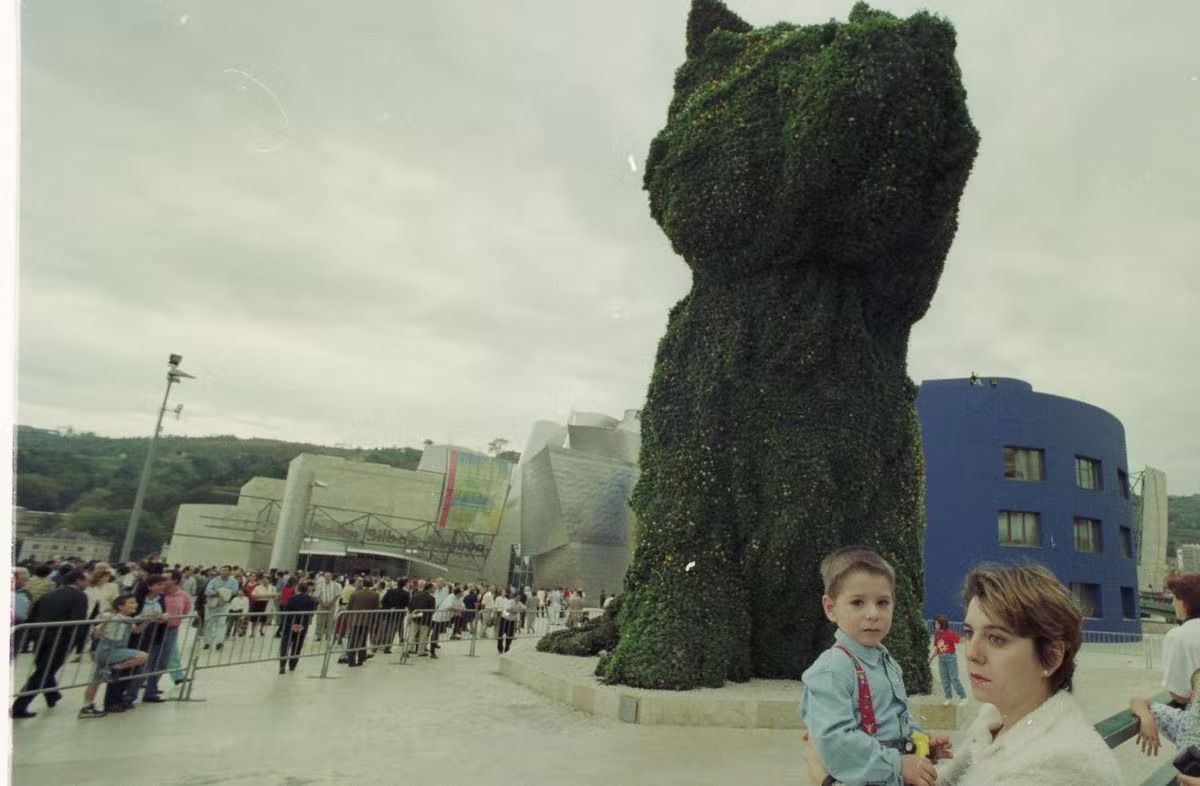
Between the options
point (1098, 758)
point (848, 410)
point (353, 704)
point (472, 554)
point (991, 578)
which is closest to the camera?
point (1098, 758)

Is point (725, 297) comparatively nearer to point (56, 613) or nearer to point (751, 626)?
point (751, 626)

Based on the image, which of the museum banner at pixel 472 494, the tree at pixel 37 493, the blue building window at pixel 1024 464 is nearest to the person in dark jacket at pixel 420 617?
the museum banner at pixel 472 494

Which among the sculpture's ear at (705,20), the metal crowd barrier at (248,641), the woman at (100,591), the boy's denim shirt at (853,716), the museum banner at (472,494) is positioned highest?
the sculpture's ear at (705,20)

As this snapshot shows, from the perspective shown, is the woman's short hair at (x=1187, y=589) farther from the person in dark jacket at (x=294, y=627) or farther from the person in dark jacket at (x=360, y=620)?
→ the person in dark jacket at (x=360, y=620)

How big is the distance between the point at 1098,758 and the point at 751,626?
827cm

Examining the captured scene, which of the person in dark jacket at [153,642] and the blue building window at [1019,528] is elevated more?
the blue building window at [1019,528]

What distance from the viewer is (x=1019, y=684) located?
5.24 ft

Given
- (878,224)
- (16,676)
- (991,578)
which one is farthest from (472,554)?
(991,578)

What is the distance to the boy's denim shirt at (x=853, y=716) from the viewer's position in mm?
2021

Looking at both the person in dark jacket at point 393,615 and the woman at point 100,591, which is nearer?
the woman at point 100,591

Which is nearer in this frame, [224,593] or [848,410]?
[848,410]

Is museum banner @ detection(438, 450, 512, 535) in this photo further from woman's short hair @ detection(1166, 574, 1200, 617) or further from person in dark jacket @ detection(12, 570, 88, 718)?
woman's short hair @ detection(1166, 574, 1200, 617)

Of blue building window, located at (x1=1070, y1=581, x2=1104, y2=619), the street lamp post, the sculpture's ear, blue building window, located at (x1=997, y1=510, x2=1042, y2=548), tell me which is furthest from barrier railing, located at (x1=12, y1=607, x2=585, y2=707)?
blue building window, located at (x1=1070, y1=581, x2=1104, y2=619)

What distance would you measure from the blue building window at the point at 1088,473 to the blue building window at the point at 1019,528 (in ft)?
11.1
